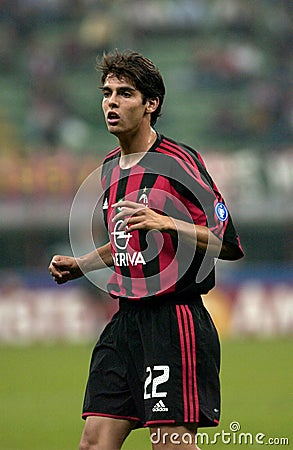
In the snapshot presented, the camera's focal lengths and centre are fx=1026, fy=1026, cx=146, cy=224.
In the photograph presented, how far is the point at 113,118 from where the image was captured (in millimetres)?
4914

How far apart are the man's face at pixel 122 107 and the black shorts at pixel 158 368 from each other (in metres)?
0.86

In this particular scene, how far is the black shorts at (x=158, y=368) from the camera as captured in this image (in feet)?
15.5

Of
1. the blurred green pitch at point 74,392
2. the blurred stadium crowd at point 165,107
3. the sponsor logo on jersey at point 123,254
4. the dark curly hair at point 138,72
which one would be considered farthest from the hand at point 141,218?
the blurred stadium crowd at point 165,107

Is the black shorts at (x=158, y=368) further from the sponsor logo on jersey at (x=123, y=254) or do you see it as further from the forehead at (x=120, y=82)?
the forehead at (x=120, y=82)

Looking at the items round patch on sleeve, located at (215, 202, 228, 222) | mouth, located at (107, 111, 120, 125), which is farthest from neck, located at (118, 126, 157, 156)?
round patch on sleeve, located at (215, 202, 228, 222)

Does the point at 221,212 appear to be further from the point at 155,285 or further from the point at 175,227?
the point at 155,285

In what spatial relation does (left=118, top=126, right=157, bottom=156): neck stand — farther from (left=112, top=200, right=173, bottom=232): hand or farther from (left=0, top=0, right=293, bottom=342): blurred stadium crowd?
(left=0, top=0, right=293, bottom=342): blurred stadium crowd

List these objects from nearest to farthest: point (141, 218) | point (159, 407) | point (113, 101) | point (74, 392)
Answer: point (141, 218) → point (159, 407) → point (113, 101) → point (74, 392)

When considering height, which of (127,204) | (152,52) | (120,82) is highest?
(152,52)

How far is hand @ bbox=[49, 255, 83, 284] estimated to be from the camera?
5.13 meters

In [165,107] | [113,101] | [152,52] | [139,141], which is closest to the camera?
[113,101]

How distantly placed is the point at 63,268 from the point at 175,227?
0.85 m

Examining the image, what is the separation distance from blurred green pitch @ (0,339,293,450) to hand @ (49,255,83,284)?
9.17 feet

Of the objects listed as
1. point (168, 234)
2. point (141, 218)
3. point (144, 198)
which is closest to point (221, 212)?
point (168, 234)
